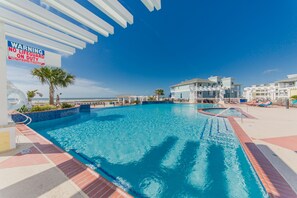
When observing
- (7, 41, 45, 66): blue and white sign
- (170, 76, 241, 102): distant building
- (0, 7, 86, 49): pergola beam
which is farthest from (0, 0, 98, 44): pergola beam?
(170, 76, 241, 102): distant building

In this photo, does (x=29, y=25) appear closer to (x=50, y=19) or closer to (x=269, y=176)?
(x=50, y=19)

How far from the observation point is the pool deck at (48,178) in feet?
7.48

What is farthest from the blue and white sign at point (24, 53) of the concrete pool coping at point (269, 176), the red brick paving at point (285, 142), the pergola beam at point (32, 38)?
the red brick paving at point (285, 142)

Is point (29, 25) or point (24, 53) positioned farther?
point (24, 53)

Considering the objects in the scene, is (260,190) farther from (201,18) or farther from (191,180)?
(201,18)

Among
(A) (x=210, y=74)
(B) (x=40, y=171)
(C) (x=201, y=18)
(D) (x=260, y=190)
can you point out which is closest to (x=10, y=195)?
(B) (x=40, y=171)

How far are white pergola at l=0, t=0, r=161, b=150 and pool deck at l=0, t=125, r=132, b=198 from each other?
1573 millimetres

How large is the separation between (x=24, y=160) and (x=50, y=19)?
4118 millimetres

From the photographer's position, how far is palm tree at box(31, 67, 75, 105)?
1381 cm

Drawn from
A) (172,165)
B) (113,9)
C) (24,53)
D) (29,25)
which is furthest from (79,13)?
(172,165)

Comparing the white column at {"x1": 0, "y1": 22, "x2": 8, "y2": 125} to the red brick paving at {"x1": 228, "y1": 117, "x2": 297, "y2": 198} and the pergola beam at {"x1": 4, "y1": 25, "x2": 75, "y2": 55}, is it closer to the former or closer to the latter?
the pergola beam at {"x1": 4, "y1": 25, "x2": 75, "y2": 55}

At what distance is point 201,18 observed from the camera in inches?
774

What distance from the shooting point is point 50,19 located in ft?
11.9

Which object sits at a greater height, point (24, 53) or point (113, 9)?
point (113, 9)
